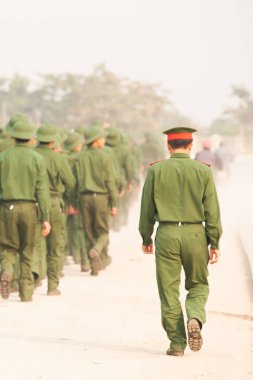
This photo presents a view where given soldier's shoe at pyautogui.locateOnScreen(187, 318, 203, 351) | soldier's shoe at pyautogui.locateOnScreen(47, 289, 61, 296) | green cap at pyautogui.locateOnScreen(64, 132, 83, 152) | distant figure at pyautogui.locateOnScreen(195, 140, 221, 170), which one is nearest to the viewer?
soldier's shoe at pyautogui.locateOnScreen(187, 318, 203, 351)

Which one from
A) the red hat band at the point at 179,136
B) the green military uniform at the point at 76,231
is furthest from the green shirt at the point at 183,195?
the green military uniform at the point at 76,231

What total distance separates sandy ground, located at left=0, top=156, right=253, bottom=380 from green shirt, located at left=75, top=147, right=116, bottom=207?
111 cm

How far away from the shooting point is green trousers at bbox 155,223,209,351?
30.6 feet

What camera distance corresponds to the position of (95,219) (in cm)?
1619

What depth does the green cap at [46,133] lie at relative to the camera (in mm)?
13734

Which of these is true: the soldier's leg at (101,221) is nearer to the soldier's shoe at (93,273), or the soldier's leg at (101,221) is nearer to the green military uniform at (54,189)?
the soldier's shoe at (93,273)

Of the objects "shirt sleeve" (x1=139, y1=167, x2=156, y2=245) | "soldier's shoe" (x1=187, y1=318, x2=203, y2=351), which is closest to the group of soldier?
"shirt sleeve" (x1=139, y1=167, x2=156, y2=245)

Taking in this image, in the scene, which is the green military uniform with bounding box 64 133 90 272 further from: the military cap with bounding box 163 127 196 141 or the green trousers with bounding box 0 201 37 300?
the military cap with bounding box 163 127 196 141

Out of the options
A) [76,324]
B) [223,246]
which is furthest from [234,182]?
[76,324]

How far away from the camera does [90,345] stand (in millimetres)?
9914

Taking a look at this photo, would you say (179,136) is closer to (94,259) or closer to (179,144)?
(179,144)

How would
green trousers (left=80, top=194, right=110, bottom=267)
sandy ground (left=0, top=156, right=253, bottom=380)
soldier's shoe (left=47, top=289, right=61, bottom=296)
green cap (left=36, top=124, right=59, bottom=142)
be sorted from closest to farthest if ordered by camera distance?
sandy ground (left=0, top=156, right=253, bottom=380) → soldier's shoe (left=47, top=289, right=61, bottom=296) → green cap (left=36, top=124, right=59, bottom=142) → green trousers (left=80, top=194, right=110, bottom=267)

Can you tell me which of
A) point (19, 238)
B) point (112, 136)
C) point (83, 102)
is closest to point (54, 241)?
point (19, 238)

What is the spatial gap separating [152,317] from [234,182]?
3791 cm
